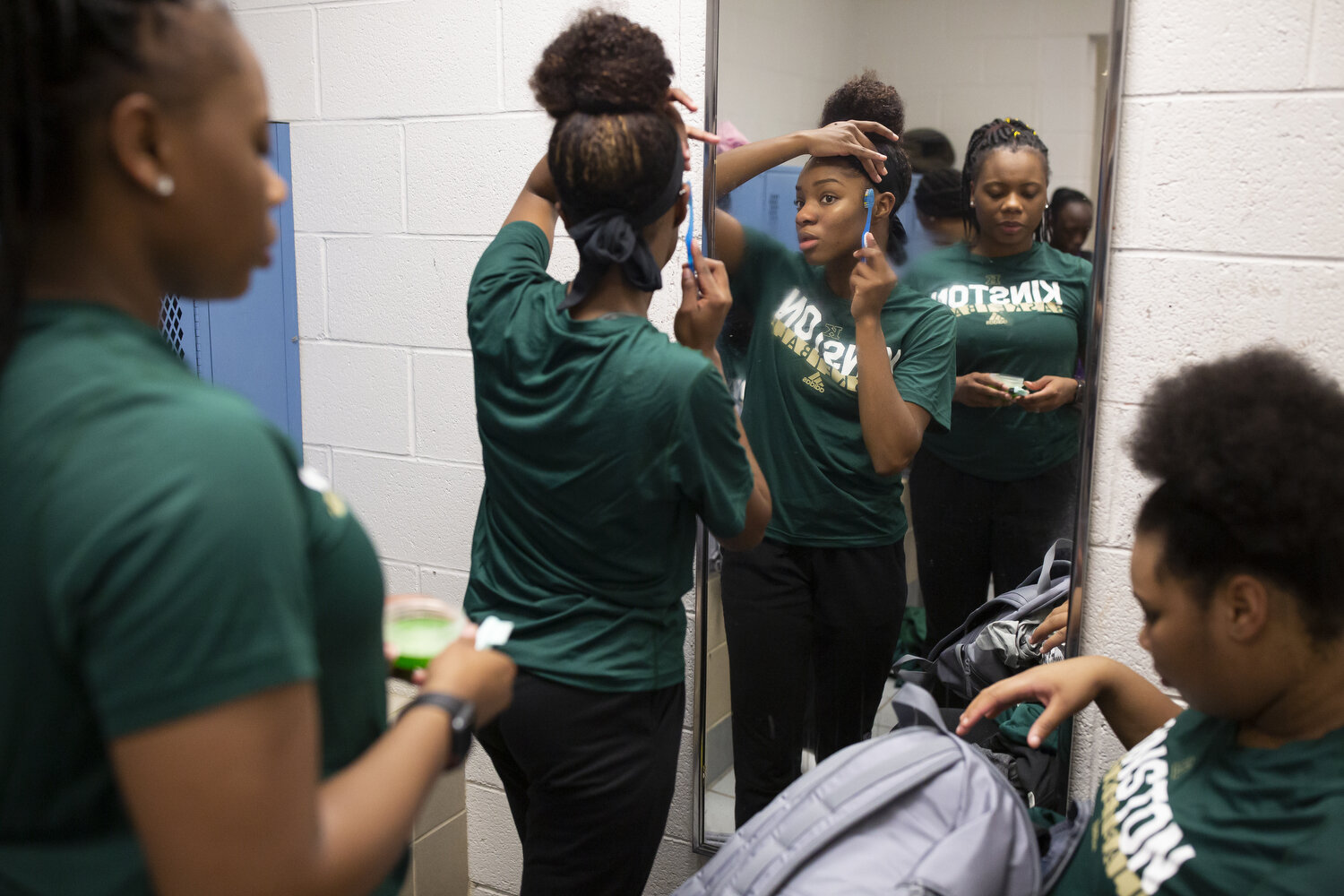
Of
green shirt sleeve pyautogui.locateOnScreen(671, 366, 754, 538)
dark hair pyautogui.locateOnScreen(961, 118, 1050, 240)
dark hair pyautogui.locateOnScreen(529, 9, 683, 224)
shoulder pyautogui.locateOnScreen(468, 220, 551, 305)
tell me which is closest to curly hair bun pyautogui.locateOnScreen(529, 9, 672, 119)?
dark hair pyautogui.locateOnScreen(529, 9, 683, 224)

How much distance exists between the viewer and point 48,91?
58 cm

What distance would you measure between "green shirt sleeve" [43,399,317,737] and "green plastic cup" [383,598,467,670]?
0.38 meters

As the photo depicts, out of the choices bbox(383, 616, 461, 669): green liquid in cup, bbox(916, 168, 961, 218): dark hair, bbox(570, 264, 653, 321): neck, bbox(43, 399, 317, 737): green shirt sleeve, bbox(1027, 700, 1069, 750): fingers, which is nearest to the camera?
bbox(43, 399, 317, 737): green shirt sleeve

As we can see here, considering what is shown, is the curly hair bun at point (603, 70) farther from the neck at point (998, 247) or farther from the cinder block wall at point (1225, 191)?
the cinder block wall at point (1225, 191)

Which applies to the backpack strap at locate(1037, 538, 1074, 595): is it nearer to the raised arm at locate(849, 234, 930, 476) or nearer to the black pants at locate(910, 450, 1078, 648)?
the black pants at locate(910, 450, 1078, 648)

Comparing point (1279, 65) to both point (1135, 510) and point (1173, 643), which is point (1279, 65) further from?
point (1173, 643)

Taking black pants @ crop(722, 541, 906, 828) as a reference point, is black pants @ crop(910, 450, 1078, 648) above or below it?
above

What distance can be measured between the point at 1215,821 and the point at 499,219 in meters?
1.49

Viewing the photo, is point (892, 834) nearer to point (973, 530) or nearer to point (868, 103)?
point (973, 530)

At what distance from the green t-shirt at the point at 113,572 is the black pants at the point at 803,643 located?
1202 mm

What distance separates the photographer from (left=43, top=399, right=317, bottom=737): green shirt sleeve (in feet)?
1.76

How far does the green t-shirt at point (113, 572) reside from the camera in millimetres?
540

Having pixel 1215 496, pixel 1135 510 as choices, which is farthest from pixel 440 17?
pixel 1215 496

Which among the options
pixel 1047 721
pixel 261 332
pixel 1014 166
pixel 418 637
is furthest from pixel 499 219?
pixel 1047 721
